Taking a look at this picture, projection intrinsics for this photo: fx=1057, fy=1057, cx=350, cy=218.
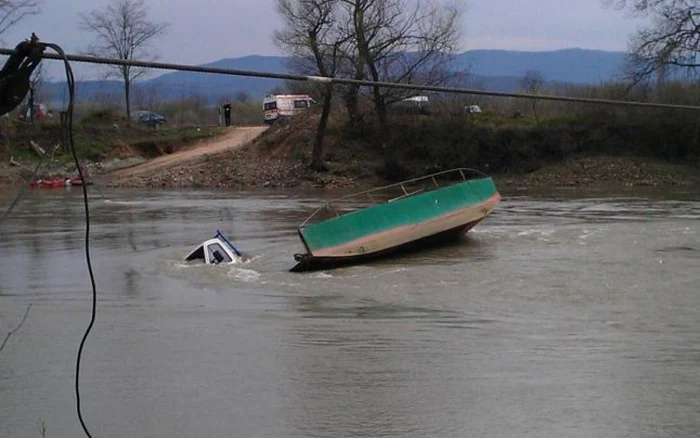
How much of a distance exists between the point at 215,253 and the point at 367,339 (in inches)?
330

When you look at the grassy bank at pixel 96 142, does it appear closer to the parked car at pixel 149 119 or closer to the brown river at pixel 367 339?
the parked car at pixel 149 119

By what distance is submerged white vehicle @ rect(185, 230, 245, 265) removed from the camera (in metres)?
20.9

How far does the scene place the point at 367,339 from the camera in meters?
13.1

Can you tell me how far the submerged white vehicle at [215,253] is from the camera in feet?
68.5

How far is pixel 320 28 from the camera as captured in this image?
46125 millimetres

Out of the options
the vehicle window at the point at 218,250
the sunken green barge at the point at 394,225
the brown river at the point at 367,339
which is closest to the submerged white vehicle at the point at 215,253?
the vehicle window at the point at 218,250

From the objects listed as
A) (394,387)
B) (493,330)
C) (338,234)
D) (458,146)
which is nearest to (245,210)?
(338,234)

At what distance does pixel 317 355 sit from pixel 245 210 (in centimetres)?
2252

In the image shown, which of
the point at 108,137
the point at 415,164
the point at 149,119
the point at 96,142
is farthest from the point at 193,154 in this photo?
the point at 415,164

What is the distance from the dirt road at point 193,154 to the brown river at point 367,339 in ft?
88.5

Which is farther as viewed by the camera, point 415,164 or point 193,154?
point 193,154

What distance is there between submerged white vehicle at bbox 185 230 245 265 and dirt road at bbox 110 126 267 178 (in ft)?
100

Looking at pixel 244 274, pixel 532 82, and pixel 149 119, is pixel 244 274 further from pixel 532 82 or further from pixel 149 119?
pixel 149 119

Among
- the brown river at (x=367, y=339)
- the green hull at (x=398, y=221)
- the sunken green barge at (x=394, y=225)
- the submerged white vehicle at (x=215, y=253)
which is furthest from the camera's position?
the submerged white vehicle at (x=215, y=253)
